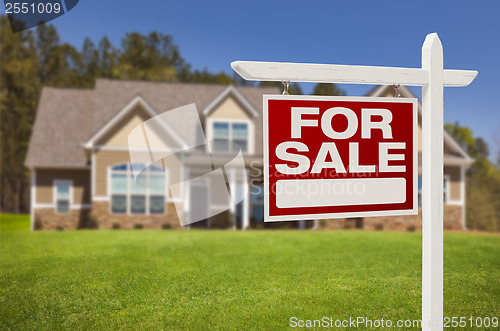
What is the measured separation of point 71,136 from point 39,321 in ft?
65.3

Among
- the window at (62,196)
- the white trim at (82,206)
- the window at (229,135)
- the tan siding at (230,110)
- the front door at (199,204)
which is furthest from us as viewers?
the white trim at (82,206)

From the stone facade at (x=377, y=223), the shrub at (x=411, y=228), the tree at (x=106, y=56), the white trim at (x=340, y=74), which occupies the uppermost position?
the tree at (x=106, y=56)

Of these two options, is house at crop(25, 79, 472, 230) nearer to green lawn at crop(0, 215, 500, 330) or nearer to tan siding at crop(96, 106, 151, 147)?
tan siding at crop(96, 106, 151, 147)

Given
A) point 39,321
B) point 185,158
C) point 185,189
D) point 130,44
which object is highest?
point 130,44

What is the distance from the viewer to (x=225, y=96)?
920 inches

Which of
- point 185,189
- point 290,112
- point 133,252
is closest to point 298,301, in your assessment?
point 290,112

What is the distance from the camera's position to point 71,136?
2523 centimetres

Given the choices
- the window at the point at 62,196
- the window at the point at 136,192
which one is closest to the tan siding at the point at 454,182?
the window at the point at 136,192

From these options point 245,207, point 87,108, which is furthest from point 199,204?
point 87,108

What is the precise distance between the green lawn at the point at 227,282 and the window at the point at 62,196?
32.7 ft

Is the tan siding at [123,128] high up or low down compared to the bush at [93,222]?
up

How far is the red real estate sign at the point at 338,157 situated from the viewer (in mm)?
4621

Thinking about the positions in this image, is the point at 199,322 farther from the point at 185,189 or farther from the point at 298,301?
the point at 185,189

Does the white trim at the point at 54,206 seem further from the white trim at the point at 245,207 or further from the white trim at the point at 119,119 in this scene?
the white trim at the point at 245,207
